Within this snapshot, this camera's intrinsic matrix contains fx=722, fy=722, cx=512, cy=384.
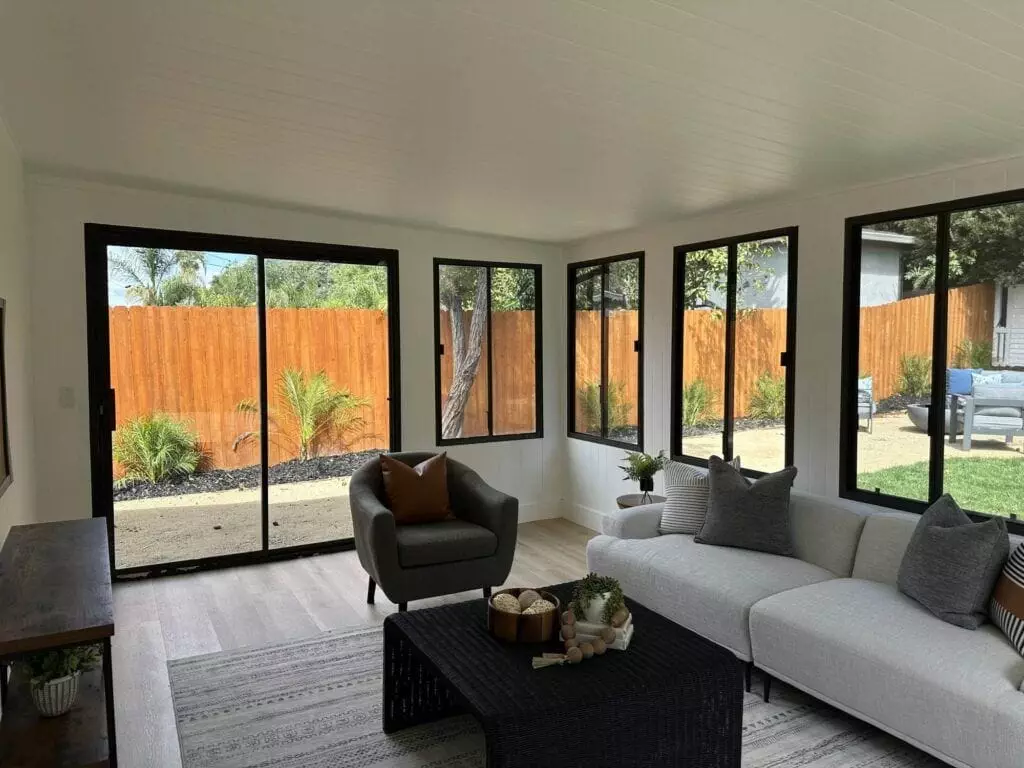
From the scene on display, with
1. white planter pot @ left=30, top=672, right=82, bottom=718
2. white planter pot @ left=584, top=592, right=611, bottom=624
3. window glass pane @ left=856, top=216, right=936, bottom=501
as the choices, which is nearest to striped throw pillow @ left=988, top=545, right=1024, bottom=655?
window glass pane @ left=856, top=216, right=936, bottom=501

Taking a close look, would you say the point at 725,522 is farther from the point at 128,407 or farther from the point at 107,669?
the point at 128,407

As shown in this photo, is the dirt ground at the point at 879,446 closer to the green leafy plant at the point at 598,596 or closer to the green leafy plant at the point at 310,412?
the green leafy plant at the point at 598,596

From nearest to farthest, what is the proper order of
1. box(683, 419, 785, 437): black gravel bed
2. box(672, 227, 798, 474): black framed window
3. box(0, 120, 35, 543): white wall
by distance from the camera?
1. box(0, 120, 35, 543): white wall
2. box(672, 227, 798, 474): black framed window
3. box(683, 419, 785, 437): black gravel bed

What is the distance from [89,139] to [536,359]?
367cm

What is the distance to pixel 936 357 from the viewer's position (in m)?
3.57

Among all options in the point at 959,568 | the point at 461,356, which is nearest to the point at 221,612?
the point at 461,356

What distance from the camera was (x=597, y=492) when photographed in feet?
19.4

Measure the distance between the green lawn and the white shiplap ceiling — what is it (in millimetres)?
1420

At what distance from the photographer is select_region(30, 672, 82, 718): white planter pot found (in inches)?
92.8

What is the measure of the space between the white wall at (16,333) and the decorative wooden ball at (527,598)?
2.10 meters

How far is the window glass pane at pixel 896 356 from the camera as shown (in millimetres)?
3631

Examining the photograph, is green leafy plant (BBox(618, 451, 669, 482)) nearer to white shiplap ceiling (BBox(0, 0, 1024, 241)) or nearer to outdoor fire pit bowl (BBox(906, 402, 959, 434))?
outdoor fire pit bowl (BBox(906, 402, 959, 434))

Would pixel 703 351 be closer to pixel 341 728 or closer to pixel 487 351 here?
pixel 487 351

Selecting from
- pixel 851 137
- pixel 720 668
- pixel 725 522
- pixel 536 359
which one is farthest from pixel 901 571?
pixel 536 359
